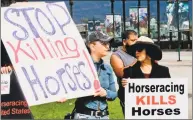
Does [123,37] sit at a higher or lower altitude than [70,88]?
higher

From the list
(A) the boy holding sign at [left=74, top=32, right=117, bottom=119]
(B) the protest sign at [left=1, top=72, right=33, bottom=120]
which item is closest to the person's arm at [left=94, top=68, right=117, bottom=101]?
(A) the boy holding sign at [left=74, top=32, right=117, bottom=119]

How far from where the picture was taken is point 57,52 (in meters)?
7.28

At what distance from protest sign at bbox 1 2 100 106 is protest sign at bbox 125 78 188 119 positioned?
1.76ft

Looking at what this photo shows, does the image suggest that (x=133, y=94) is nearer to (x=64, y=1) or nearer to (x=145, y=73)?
(x=145, y=73)

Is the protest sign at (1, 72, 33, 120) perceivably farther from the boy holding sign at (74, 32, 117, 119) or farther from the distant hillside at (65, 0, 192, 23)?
the distant hillside at (65, 0, 192, 23)

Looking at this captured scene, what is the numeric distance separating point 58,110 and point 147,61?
1.17 meters

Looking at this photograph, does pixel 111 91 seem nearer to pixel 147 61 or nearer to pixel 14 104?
pixel 147 61

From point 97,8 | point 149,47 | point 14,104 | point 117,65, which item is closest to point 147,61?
point 149,47

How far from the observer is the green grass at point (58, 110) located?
740 cm

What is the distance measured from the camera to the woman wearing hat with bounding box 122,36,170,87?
748cm

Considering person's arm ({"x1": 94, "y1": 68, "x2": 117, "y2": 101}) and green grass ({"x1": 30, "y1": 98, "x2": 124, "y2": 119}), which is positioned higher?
person's arm ({"x1": 94, "y1": 68, "x2": 117, "y2": 101})

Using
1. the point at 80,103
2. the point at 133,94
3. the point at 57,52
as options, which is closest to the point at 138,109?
the point at 133,94

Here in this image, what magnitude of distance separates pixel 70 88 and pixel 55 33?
2.09 feet

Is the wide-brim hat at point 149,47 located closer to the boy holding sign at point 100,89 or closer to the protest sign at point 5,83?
the boy holding sign at point 100,89
